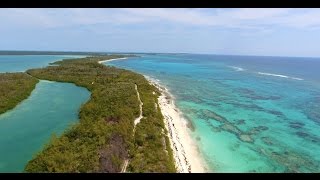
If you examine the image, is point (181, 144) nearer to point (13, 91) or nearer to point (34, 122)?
point (34, 122)

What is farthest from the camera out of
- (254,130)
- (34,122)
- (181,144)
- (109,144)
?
(254,130)

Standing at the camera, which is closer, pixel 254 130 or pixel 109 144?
pixel 109 144

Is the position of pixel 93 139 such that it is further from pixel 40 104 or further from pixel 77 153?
pixel 40 104

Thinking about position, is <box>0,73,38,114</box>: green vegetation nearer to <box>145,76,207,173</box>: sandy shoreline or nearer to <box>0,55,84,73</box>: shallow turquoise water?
<box>145,76,207,173</box>: sandy shoreline

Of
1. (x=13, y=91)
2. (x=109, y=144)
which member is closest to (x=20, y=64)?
(x=13, y=91)

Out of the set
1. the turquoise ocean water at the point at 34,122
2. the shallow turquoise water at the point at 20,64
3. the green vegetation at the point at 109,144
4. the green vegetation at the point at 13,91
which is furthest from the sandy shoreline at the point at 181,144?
the shallow turquoise water at the point at 20,64

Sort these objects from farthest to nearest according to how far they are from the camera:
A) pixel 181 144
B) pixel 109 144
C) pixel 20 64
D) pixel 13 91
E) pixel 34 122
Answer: pixel 20 64
pixel 13 91
pixel 34 122
pixel 181 144
pixel 109 144

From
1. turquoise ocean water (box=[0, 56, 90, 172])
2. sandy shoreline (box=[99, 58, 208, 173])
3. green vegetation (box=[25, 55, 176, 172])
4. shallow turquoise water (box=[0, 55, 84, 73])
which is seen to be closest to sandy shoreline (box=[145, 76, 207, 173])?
sandy shoreline (box=[99, 58, 208, 173])
